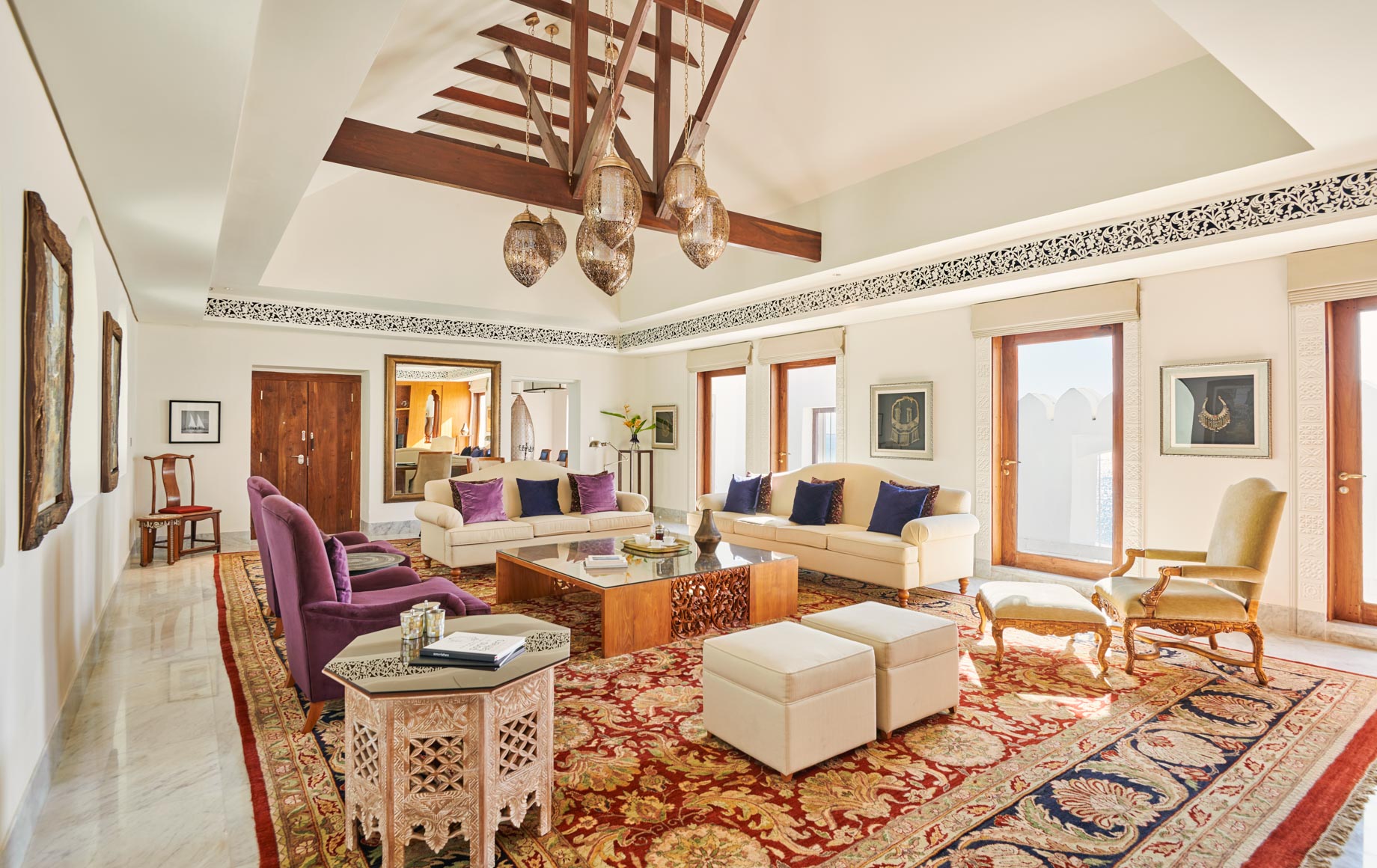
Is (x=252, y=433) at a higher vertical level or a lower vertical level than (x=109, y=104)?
lower

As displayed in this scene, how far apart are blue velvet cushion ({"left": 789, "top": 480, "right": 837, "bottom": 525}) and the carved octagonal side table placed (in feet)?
13.3

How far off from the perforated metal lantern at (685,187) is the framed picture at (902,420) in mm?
3625

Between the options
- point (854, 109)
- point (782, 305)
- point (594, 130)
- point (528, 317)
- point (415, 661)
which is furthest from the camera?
point (528, 317)

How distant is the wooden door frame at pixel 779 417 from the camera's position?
7.99 metres

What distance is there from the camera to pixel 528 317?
8477mm

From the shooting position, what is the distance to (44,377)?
7.86 feet

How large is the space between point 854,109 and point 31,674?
5153 millimetres

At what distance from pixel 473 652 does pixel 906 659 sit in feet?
5.69

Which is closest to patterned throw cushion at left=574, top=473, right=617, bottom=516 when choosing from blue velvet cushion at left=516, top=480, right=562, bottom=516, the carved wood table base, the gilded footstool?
blue velvet cushion at left=516, top=480, right=562, bottom=516

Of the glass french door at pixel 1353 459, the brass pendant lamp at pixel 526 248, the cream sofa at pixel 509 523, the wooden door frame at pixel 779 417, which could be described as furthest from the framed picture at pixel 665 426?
the glass french door at pixel 1353 459

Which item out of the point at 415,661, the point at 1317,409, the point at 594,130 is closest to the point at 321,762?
the point at 415,661

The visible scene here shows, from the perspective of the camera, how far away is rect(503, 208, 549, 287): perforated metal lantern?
411 cm

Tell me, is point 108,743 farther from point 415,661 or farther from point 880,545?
point 880,545

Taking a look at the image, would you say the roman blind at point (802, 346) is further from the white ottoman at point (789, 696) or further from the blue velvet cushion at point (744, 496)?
the white ottoman at point (789, 696)
